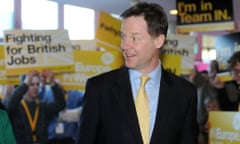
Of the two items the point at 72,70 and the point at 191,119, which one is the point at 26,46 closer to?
the point at 72,70

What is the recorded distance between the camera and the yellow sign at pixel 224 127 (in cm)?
334

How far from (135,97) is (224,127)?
185 cm

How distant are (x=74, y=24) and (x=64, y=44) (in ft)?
24.5

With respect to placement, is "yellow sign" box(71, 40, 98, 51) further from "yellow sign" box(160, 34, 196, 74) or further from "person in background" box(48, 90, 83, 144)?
"yellow sign" box(160, 34, 196, 74)

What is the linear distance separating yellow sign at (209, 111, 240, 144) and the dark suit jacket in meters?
1.64

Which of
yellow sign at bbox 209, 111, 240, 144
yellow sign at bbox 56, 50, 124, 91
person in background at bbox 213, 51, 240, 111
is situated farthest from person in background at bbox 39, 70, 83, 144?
yellow sign at bbox 209, 111, 240, 144

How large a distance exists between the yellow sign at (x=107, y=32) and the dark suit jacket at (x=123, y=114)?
9.36 feet

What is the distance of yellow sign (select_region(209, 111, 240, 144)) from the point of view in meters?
3.34

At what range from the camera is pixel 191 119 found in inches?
70.7

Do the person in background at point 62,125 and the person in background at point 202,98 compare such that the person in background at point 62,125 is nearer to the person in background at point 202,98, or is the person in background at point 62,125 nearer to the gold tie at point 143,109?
the person in background at point 202,98

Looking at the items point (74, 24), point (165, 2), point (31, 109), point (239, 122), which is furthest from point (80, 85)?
point (74, 24)

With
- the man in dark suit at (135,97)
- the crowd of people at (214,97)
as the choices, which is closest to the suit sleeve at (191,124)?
the man in dark suit at (135,97)

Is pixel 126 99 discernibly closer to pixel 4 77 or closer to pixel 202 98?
pixel 4 77

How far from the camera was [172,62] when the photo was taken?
15.6ft
